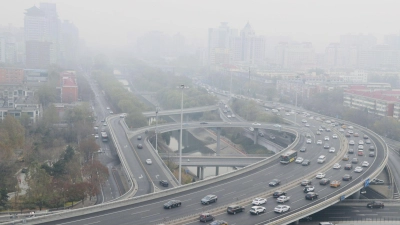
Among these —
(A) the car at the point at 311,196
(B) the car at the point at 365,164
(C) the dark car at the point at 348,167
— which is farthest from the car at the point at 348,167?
(A) the car at the point at 311,196

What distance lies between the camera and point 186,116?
2705cm

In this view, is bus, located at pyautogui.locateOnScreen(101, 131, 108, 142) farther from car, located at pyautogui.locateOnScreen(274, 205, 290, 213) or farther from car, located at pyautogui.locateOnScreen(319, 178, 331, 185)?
car, located at pyautogui.locateOnScreen(274, 205, 290, 213)

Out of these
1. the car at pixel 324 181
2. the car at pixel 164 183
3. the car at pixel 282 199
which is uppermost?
the car at pixel 282 199

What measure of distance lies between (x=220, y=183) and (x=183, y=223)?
273cm

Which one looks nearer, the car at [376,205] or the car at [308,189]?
the car at [308,189]

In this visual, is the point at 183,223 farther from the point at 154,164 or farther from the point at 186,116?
the point at 186,116

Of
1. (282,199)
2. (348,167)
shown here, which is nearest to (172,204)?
(282,199)

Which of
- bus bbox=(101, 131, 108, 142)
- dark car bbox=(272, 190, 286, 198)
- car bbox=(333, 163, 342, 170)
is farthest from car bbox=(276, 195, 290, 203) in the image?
bus bbox=(101, 131, 108, 142)

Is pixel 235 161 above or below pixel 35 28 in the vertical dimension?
below

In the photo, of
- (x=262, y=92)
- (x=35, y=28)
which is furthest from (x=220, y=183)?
(x=35, y=28)

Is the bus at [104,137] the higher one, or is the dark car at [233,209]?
the dark car at [233,209]

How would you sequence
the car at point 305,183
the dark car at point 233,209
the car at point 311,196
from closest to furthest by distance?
the dark car at point 233,209, the car at point 311,196, the car at point 305,183

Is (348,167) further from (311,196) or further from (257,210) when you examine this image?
(257,210)

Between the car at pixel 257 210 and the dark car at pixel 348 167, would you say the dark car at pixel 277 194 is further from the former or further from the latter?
the dark car at pixel 348 167
